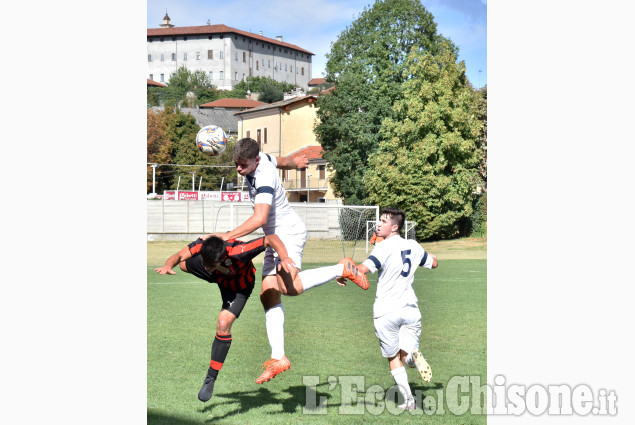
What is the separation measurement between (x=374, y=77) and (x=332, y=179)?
24.7 ft

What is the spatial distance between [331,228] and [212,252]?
32.9 m

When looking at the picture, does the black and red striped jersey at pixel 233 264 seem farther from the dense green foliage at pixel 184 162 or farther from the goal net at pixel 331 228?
the dense green foliage at pixel 184 162

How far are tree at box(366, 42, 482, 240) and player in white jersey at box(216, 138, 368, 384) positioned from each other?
3290 cm

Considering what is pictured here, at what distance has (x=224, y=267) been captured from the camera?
20.8 ft

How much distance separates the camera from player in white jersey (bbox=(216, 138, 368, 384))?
247 inches

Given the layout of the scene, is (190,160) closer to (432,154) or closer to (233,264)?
(432,154)

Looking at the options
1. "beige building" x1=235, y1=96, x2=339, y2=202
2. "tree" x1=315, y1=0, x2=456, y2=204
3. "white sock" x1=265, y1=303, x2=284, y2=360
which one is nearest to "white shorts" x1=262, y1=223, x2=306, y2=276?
"white sock" x1=265, y1=303, x2=284, y2=360

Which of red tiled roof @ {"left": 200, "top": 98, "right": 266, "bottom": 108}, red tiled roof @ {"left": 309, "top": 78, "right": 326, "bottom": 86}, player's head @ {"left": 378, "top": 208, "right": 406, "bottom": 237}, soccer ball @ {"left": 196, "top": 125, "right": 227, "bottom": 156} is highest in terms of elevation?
red tiled roof @ {"left": 309, "top": 78, "right": 326, "bottom": 86}

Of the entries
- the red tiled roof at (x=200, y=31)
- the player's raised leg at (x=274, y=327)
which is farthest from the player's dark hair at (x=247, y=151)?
the red tiled roof at (x=200, y=31)

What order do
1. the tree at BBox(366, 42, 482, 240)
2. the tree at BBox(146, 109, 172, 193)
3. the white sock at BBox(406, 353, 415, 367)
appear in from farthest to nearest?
1. the tree at BBox(146, 109, 172, 193)
2. the tree at BBox(366, 42, 482, 240)
3. the white sock at BBox(406, 353, 415, 367)

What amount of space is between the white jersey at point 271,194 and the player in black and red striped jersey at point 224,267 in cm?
33

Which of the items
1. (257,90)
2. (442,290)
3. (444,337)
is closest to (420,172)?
(442,290)

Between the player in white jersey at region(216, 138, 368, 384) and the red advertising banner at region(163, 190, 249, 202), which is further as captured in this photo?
the red advertising banner at region(163, 190, 249, 202)

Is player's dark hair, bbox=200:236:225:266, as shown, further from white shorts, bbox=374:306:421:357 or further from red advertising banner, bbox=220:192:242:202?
red advertising banner, bbox=220:192:242:202
